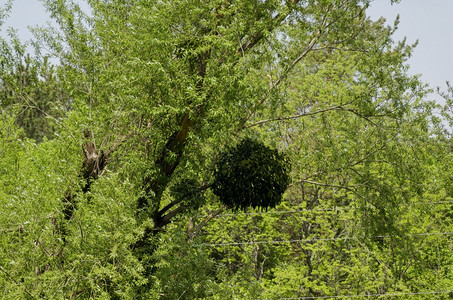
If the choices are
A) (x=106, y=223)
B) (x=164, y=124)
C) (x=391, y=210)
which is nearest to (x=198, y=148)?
(x=164, y=124)

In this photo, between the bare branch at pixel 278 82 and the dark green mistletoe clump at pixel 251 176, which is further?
the bare branch at pixel 278 82

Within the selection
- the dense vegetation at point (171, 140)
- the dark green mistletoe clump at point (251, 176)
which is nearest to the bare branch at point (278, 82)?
the dense vegetation at point (171, 140)

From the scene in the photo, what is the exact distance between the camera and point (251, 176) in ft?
26.2

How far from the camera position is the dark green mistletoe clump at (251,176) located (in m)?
8.03

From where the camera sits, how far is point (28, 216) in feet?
24.4

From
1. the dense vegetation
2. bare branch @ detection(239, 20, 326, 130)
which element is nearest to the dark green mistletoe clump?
the dense vegetation

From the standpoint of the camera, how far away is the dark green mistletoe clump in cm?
803

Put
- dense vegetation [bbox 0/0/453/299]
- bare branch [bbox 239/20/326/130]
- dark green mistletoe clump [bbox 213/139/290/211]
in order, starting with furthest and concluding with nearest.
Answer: bare branch [bbox 239/20/326/130] < dark green mistletoe clump [bbox 213/139/290/211] < dense vegetation [bbox 0/0/453/299]

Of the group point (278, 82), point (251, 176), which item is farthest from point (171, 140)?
point (278, 82)

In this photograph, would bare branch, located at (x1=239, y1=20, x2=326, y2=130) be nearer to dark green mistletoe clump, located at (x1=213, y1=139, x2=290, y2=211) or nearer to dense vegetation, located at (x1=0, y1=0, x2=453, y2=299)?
dense vegetation, located at (x1=0, y1=0, x2=453, y2=299)

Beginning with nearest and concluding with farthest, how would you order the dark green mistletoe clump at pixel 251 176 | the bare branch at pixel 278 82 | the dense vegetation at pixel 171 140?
the dense vegetation at pixel 171 140
the dark green mistletoe clump at pixel 251 176
the bare branch at pixel 278 82

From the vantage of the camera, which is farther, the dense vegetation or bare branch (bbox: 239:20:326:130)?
bare branch (bbox: 239:20:326:130)

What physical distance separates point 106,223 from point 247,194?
85.3 inches

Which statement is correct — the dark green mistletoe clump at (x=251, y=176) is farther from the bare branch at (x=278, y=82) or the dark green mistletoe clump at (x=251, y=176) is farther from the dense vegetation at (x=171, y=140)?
the bare branch at (x=278, y=82)
